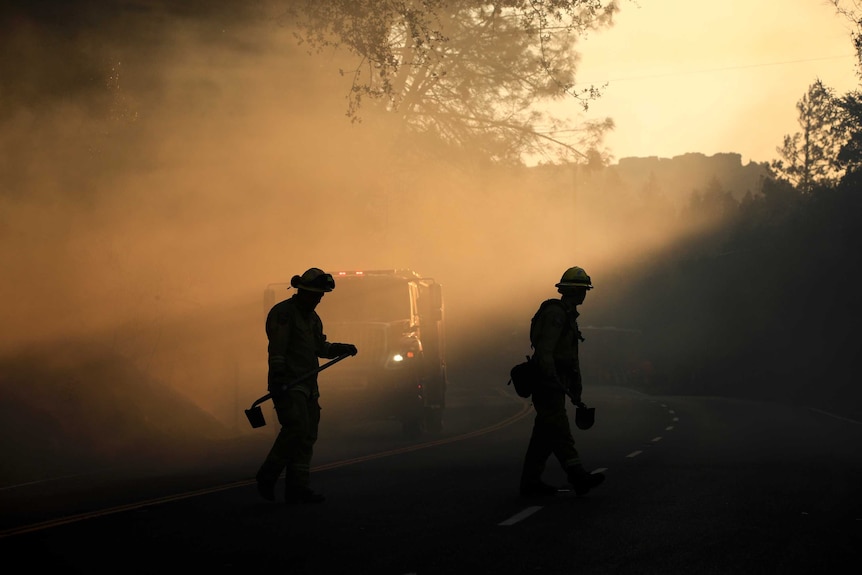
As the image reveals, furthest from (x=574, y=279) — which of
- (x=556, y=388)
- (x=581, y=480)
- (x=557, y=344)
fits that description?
(x=581, y=480)

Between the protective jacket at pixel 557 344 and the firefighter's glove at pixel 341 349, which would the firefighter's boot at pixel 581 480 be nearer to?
the protective jacket at pixel 557 344

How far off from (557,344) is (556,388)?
503mm

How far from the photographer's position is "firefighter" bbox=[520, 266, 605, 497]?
11.7 m

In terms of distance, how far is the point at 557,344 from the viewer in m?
12.1

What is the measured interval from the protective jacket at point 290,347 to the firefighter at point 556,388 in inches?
80.6

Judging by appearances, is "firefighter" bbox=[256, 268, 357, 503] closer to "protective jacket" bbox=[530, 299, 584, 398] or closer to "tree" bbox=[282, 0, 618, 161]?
"protective jacket" bbox=[530, 299, 584, 398]

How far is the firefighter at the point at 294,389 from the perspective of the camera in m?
11.7

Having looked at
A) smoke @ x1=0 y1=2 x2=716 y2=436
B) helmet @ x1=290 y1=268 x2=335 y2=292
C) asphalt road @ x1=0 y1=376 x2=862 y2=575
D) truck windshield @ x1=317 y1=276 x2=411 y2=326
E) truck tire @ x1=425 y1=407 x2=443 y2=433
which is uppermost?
smoke @ x1=0 y1=2 x2=716 y2=436

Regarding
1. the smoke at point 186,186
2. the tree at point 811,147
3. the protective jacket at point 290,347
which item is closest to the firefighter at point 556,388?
the protective jacket at point 290,347

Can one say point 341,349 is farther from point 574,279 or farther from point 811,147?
point 811,147

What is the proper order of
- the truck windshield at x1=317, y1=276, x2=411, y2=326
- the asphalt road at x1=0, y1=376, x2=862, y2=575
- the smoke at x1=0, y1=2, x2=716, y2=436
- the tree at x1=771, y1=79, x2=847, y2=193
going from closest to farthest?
the asphalt road at x1=0, y1=376, x2=862, y2=575 → the truck windshield at x1=317, y1=276, x2=411, y2=326 → the smoke at x1=0, y1=2, x2=716, y2=436 → the tree at x1=771, y1=79, x2=847, y2=193

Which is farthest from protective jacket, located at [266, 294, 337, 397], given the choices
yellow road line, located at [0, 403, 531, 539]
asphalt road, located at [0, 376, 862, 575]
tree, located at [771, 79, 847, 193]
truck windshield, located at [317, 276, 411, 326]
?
tree, located at [771, 79, 847, 193]

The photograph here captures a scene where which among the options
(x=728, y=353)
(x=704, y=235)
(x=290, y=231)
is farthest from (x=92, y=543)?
(x=704, y=235)

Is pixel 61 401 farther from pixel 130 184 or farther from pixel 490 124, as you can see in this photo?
pixel 490 124
